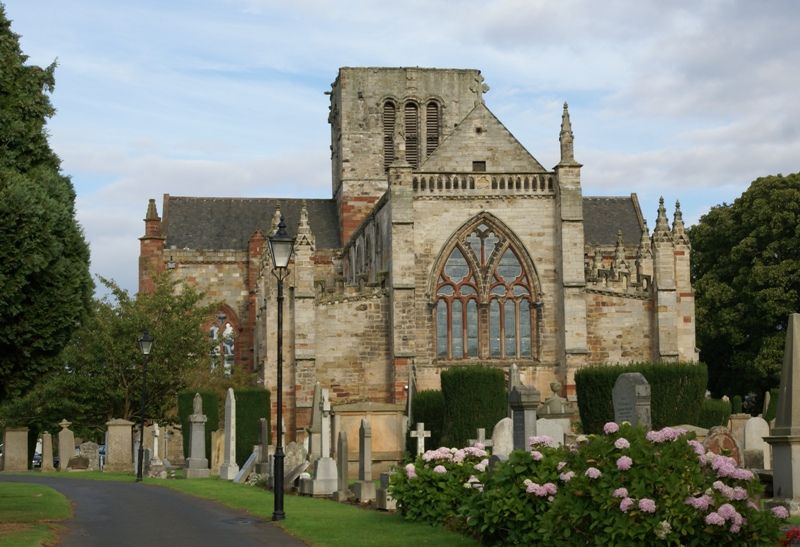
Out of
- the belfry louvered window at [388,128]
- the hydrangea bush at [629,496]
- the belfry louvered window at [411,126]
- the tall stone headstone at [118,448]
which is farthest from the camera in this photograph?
the belfry louvered window at [388,128]

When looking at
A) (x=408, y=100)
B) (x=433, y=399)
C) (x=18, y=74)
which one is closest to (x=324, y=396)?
(x=433, y=399)

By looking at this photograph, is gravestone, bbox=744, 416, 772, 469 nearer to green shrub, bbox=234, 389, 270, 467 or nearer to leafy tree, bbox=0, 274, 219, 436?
green shrub, bbox=234, 389, 270, 467

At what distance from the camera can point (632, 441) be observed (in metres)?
13.5

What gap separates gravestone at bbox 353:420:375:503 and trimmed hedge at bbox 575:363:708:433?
8300mm

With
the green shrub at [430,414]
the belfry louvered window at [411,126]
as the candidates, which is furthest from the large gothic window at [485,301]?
the belfry louvered window at [411,126]

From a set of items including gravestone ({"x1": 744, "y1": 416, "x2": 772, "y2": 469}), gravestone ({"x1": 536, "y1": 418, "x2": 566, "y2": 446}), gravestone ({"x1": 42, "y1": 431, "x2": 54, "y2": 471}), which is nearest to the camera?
gravestone ({"x1": 744, "y1": 416, "x2": 772, "y2": 469})

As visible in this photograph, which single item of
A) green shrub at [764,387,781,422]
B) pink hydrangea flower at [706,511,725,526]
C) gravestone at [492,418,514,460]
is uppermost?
green shrub at [764,387,781,422]

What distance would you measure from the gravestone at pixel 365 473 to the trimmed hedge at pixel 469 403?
8.62 m

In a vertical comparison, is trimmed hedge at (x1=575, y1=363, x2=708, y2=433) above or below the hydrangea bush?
above

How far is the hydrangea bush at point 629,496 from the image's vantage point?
41.9 ft

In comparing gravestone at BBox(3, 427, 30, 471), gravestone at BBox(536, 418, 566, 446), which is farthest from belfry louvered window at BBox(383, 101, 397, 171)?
gravestone at BBox(536, 418, 566, 446)

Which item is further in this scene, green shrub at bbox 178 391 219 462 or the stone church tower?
the stone church tower

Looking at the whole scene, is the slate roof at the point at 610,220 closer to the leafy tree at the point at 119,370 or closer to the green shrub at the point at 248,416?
the leafy tree at the point at 119,370

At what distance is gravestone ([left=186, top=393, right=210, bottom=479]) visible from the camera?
121 ft
